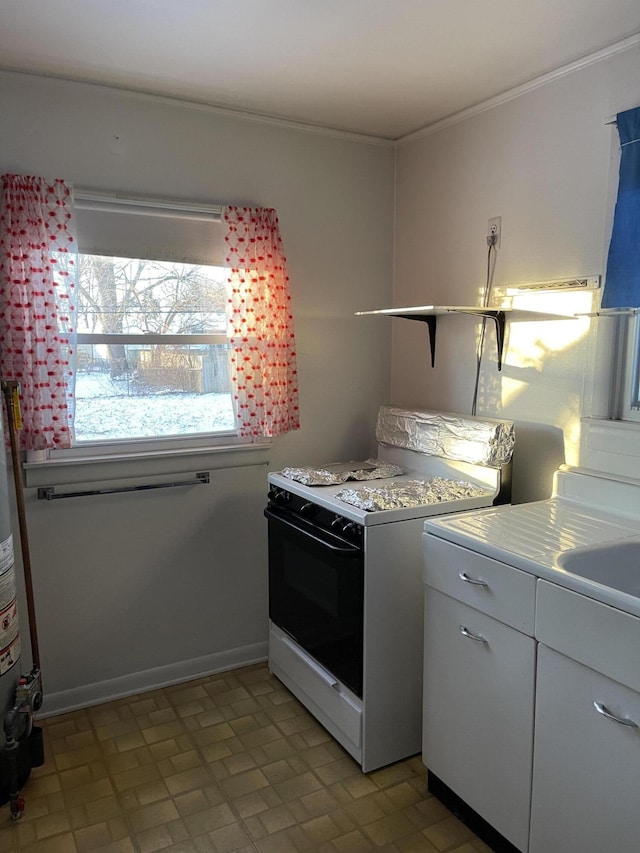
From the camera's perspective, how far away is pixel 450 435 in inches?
102

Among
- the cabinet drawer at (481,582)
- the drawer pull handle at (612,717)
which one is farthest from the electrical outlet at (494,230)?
the drawer pull handle at (612,717)

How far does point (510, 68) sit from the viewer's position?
230 cm

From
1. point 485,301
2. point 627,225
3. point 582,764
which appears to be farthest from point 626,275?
point 582,764

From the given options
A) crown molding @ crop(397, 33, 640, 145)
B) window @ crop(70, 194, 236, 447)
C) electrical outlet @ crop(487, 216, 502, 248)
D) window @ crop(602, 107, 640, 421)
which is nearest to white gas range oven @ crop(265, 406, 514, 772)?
window @ crop(602, 107, 640, 421)

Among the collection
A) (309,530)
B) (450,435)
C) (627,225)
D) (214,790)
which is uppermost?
(627,225)

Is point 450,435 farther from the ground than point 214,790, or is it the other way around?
point 450,435

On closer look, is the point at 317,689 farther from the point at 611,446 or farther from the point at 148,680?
the point at 611,446

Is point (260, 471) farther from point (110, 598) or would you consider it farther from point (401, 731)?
point (401, 731)

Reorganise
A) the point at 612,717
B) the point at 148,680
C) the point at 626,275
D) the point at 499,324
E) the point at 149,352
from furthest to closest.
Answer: the point at 148,680 → the point at 149,352 → the point at 499,324 → the point at 626,275 → the point at 612,717

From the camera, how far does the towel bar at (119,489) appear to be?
2.48 metres

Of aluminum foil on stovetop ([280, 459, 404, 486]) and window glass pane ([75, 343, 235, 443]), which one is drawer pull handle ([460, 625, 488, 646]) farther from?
window glass pane ([75, 343, 235, 443])

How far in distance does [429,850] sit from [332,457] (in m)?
1.67

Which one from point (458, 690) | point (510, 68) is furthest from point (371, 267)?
point (458, 690)

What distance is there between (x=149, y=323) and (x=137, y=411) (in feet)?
1.19
